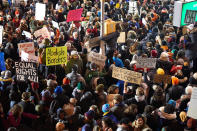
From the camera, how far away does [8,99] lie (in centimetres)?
829

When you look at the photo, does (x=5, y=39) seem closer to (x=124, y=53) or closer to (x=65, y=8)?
(x=124, y=53)

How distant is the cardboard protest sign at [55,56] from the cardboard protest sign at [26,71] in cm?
91

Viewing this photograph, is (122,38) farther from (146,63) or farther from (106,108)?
(106,108)

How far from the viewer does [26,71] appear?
8.77 meters

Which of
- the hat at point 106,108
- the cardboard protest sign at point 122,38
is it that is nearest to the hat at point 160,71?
the hat at point 106,108

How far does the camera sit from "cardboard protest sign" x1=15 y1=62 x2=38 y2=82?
868cm

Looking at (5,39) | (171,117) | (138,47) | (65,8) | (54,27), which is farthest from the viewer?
(65,8)

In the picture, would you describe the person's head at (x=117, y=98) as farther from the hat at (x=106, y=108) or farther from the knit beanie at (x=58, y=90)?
the knit beanie at (x=58, y=90)

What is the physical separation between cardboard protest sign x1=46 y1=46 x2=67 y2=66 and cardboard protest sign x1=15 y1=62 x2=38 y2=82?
91 cm

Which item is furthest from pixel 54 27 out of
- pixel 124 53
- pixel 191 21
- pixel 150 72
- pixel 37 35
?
pixel 150 72

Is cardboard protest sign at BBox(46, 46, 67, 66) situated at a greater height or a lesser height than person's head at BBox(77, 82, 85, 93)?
greater

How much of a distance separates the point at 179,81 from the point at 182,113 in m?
1.85

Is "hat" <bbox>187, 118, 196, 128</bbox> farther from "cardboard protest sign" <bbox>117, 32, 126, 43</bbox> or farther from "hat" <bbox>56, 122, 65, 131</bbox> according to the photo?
"cardboard protest sign" <bbox>117, 32, 126, 43</bbox>

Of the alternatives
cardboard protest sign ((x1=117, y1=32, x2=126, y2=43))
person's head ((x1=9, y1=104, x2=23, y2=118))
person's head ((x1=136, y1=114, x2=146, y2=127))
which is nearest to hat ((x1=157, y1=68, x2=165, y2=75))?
person's head ((x1=136, y1=114, x2=146, y2=127))
